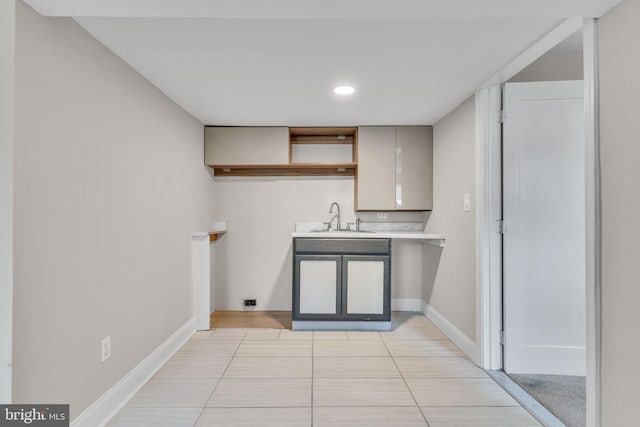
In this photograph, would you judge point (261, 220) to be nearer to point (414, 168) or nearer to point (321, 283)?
point (321, 283)

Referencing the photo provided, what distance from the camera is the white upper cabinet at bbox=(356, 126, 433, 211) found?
11.8ft

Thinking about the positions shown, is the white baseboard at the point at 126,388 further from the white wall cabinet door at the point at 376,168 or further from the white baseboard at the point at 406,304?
the white baseboard at the point at 406,304

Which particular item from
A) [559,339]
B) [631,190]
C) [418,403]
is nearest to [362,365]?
[418,403]

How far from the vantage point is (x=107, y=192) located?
1.86m

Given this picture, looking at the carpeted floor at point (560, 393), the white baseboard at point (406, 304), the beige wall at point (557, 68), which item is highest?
the beige wall at point (557, 68)

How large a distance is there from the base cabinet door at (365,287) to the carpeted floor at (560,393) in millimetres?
1200

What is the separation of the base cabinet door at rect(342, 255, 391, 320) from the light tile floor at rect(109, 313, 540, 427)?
0.27 meters

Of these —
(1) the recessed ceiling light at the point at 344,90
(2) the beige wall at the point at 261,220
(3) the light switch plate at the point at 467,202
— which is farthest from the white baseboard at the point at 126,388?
(3) the light switch plate at the point at 467,202

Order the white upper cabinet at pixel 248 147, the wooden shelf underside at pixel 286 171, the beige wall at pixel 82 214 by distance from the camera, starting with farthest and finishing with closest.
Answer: the wooden shelf underside at pixel 286 171, the white upper cabinet at pixel 248 147, the beige wall at pixel 82 214

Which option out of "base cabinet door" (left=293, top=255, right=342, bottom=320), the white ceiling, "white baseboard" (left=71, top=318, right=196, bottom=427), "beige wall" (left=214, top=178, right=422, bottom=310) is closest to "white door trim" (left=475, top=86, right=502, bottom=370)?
the white ceiling

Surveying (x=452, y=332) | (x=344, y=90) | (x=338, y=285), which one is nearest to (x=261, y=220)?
(x=338, y=285)

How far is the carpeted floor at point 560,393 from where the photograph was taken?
6.21ft

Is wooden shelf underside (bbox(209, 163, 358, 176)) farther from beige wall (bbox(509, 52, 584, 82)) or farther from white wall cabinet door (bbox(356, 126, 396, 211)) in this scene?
beige wall (bbox(509, 52, 584, 82))

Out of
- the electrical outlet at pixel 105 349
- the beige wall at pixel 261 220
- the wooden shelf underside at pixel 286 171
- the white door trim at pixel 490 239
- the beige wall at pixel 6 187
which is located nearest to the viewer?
the beige wall at pixel 6 187
